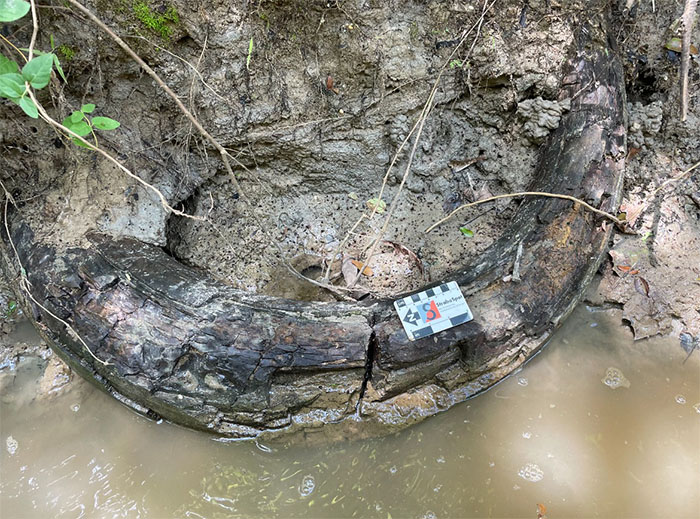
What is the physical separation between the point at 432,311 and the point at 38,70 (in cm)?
169

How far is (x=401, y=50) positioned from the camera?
2.45 m

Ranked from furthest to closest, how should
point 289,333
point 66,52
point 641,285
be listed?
1. point 641,285
2. point 66,52
3. point 289,333

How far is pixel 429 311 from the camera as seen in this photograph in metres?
1.92

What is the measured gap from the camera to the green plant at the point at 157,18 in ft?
6.90

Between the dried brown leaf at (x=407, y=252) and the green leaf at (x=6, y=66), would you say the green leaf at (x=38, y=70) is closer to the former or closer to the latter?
the green leaf at (x=6, y=66)

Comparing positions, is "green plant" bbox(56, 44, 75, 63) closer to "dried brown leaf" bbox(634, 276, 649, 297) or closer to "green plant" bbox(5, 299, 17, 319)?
"green plant" bbox(5, 299, 17, 319)

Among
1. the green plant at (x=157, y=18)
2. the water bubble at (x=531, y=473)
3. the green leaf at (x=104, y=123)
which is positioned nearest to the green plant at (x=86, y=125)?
the green leaf at (x=104, y=123)

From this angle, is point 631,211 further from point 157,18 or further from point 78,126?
point 78,126

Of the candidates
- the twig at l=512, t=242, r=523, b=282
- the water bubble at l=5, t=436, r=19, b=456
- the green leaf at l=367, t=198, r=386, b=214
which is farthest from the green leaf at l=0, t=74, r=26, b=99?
the twig at l=512, t=242, r=523, b=282

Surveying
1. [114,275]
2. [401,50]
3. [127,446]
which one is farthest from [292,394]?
[401,50]

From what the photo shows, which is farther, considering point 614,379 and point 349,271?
point 349,271

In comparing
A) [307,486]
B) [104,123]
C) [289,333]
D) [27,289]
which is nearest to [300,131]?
[104,123]

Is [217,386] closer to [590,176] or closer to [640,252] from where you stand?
[590,176]

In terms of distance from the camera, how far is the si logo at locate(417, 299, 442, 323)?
6.26 feet
